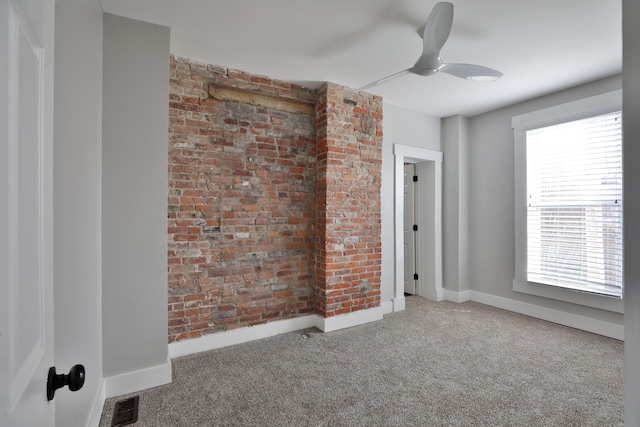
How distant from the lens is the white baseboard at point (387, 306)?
3935 mm

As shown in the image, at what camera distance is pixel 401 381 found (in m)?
2.38

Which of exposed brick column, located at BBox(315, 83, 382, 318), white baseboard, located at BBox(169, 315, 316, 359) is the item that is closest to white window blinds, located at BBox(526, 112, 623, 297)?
exposed brick column, located at BBox(315, 83, 382, 318)

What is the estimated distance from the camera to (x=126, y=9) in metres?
2.17

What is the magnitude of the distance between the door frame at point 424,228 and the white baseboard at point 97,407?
3.12 meters

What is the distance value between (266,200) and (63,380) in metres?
2.62

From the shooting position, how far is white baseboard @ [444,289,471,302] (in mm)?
4473

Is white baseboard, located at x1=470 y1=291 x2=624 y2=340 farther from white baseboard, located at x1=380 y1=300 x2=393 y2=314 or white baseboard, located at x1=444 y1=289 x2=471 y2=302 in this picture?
white baseboard, located at x1=380 y1=300 x2=393 y2=314

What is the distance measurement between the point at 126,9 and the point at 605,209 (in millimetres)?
4595

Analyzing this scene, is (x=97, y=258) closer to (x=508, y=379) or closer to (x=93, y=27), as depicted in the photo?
(x=93, y=27)

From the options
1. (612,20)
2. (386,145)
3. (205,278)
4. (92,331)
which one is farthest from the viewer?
(386,145)

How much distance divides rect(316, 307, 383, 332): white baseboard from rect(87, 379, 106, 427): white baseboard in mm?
1946

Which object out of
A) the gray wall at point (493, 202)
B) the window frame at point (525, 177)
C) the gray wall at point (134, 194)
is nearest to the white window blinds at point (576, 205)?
the window frame at point (525, 177)

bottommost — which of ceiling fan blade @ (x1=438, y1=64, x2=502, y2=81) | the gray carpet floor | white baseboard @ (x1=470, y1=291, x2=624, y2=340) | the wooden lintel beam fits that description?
the gray carpet floor

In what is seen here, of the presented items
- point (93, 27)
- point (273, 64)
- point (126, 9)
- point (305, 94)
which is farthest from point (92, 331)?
point (305, 94)
